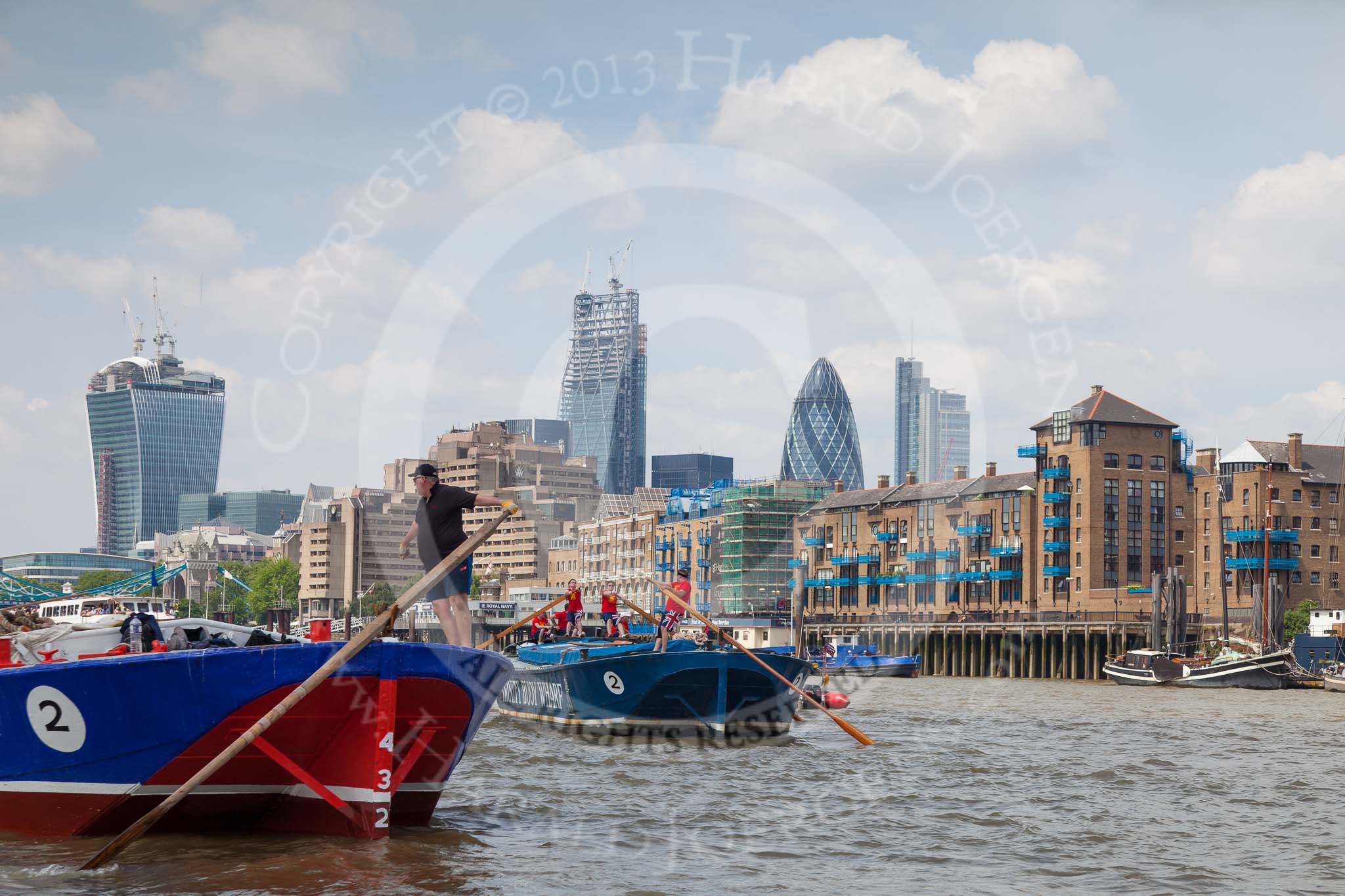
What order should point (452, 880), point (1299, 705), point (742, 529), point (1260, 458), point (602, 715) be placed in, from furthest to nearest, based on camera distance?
point (742, 529) < point (1260, 458) < point (1299, 705) < point (602, 715) < point (452, 880)

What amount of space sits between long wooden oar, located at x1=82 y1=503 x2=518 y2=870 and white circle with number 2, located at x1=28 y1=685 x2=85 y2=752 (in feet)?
3.65

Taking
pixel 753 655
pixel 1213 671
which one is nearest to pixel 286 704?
pixel 753 655

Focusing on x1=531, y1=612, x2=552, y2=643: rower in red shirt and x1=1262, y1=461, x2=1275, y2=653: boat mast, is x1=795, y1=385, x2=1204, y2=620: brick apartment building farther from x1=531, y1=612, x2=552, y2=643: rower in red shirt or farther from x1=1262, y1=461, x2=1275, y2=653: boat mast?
x1=531, y1=612, x2=552, y2=643: rower in red shirt

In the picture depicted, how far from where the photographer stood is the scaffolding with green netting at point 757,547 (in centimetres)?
14850

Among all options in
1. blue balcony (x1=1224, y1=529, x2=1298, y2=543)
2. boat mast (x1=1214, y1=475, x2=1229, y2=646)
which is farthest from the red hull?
blue balcony (x1=1224, y1=529, x2=1298, y2=543)

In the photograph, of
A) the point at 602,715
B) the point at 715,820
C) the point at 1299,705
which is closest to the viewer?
the point at 715,820

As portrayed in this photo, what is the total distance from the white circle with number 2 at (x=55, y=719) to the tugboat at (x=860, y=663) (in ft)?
225

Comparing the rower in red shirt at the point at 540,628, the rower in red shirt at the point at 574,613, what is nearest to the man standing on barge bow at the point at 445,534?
the rower in red shirt at the point at 574,613

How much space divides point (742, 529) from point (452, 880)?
136 metres

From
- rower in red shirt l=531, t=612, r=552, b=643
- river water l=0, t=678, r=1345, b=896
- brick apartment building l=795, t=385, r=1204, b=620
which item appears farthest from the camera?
brick apartment building l=795, t=385, r=1204, b=620

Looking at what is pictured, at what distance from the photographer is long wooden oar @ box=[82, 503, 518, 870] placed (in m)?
14.2

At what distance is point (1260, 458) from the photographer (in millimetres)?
107750

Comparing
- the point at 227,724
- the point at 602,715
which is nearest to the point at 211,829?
the point at 227,724

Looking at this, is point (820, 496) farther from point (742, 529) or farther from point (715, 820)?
point (715, 820)
